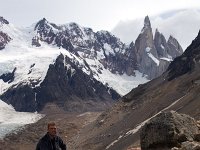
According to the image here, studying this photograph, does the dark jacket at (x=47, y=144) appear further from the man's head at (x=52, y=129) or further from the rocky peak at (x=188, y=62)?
the rocky peak at (x=188, y=62)

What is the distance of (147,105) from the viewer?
128 meters

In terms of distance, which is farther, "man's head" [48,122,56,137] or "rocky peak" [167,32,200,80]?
"rocky peak" [167,32,200,80]

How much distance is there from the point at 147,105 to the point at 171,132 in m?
108

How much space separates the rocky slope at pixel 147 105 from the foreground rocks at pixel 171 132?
188ft

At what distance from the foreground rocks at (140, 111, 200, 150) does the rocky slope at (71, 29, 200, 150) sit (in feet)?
188

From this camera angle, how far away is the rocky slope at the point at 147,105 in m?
96.1

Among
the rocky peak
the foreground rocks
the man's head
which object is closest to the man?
the man's head

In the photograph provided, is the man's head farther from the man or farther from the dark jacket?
the dark jacket

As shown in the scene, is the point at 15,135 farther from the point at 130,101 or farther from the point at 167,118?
the point at 167,118

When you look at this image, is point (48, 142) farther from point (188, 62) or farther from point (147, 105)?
point (188, 62)

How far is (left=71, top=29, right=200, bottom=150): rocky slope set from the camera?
96.1 m

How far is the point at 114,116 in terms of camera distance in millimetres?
140875

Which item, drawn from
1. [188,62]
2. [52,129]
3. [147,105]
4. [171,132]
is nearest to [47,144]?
[52,129]

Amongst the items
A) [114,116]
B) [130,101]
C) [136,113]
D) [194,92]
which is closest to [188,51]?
[130,101]
